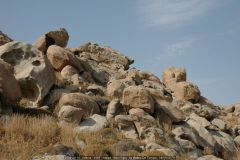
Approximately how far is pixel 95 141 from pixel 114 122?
3.75 m

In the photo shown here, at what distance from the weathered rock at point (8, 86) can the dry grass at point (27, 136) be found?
159cm

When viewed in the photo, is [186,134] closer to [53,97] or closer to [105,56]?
[53,97]

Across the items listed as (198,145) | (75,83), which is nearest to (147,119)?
(198,145)

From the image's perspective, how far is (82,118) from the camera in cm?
1914

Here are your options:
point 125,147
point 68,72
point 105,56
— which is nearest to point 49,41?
point 68,72

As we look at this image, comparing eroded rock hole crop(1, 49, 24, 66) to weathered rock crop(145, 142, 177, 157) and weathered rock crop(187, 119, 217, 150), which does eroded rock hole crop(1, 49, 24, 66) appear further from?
weathered rock crop(187, 119, 217, 150)

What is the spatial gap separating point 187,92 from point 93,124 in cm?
1741

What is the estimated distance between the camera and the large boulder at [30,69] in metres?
Result: 20.4

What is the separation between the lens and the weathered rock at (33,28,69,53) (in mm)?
28192

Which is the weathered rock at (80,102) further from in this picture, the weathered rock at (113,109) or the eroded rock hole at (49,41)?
the eroded rock hole at (49,41)

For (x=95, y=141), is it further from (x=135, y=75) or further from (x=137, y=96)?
(x=135, y=75)

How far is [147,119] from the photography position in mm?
20281

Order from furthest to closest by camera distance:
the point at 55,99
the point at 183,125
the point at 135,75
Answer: the point at 135,75 → the point at 183,125 → the point at 55,99

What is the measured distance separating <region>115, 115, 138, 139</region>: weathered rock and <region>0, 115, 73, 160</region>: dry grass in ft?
11.3
